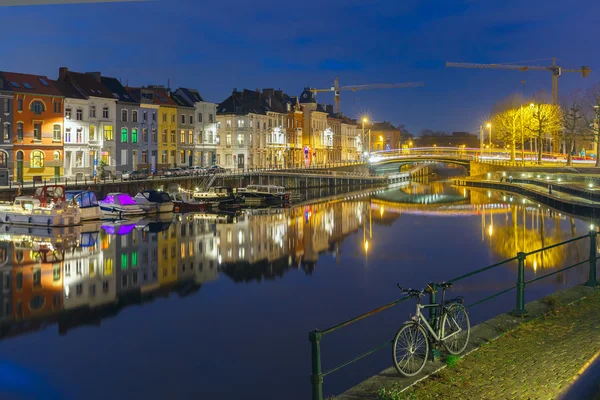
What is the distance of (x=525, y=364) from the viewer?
926cm

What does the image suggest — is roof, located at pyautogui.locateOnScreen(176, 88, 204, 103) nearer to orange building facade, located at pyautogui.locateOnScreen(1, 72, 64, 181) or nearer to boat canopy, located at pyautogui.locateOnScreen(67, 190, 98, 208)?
orange building facade, located at pyautogui.locateOnScreen(1, 72, 64, 181)

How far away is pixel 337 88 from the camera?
168 meters

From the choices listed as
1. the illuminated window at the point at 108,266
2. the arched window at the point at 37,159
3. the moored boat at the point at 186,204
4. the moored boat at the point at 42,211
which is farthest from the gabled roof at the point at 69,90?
the illuminated window at the point at 108,266

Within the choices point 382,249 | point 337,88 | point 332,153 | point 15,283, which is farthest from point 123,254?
point 337,88

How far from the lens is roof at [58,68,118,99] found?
6191 cm

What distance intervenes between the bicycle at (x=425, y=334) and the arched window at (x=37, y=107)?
5139 cm

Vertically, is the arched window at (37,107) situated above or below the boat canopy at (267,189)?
above

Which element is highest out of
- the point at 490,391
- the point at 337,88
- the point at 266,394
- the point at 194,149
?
the point at 337,88

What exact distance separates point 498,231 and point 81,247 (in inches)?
882

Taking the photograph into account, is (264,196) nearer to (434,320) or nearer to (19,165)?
(19,165)

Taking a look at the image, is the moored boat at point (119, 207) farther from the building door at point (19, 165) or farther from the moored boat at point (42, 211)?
the building door at point (19, 165)

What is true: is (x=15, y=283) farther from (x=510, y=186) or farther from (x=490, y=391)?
(x=510, y=186)

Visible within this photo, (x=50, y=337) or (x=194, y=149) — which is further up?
(x=194, y=149)

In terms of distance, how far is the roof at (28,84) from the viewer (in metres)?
53.4
